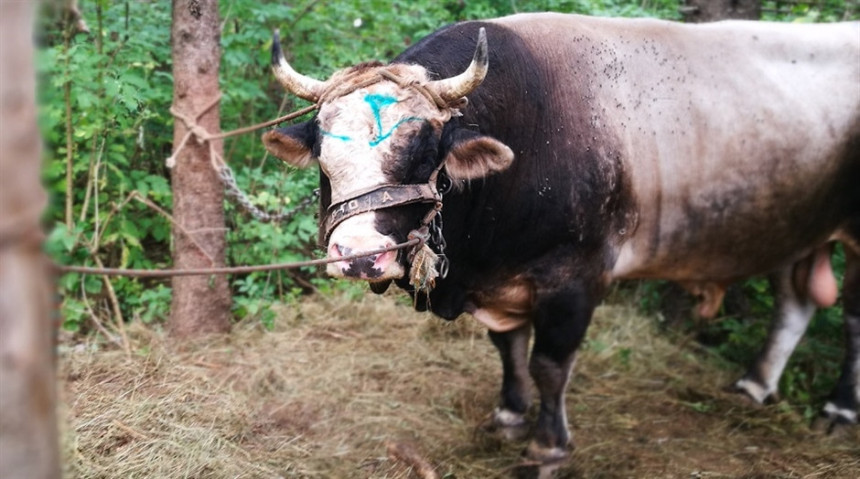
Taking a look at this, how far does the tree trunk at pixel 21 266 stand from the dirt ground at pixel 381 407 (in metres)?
1.83

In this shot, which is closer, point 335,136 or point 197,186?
point 335,136

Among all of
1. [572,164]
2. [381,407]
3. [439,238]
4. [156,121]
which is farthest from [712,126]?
[156,121]

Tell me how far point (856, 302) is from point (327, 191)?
3732 millimetres

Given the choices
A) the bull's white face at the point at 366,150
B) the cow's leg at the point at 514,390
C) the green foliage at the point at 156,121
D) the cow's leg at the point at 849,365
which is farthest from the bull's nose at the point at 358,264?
the cow's leg at the point at 849,365

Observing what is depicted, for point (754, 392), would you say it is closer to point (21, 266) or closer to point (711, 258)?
point (711, 258)

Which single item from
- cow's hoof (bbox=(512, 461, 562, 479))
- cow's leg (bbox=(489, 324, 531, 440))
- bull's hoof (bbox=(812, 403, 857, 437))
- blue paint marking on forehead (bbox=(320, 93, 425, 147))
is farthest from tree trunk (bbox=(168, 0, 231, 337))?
bull's hoof (bbox=(812, 403, 857, 437))

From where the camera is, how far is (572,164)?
11.2 ft

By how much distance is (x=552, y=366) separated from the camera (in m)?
3.80

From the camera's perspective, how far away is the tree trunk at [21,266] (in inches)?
42.3

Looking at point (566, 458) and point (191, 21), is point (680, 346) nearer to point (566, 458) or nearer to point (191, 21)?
point (566, 458)

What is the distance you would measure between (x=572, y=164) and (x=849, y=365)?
275cm

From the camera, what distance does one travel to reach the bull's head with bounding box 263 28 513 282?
2609 mm

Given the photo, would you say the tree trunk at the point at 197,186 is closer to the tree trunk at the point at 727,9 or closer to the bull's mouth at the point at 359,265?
the bull's mouth at the point at 359,265

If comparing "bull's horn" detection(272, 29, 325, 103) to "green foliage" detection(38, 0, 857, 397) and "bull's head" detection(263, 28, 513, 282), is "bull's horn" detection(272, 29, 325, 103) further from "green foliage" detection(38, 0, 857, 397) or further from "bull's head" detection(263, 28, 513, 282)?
"green foliage" detection(38, 0, 857, 397)
